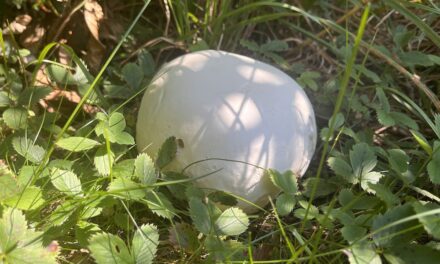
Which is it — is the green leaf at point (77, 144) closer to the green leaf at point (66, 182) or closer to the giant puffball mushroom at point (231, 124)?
the green leaf at point (66, 182)

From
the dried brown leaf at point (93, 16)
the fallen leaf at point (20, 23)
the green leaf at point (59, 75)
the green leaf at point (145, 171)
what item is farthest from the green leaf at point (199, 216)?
the fallen leaf at point (20, 23)

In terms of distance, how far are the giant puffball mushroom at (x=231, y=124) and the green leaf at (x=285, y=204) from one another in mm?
105

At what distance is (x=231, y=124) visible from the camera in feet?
4.76

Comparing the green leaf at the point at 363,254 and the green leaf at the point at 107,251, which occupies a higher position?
the green leaf at the point at 107,251

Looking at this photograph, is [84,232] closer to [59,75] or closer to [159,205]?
[159,205]

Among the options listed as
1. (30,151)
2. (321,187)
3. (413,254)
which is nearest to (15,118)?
(30,151)

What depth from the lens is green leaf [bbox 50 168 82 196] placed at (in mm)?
1270

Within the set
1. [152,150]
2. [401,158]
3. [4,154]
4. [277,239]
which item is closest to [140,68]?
[152,150]

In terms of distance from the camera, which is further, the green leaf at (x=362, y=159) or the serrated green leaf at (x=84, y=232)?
the green leaf at (x=362, y=159)

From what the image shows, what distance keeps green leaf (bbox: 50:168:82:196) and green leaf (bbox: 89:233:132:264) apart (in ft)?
0.52

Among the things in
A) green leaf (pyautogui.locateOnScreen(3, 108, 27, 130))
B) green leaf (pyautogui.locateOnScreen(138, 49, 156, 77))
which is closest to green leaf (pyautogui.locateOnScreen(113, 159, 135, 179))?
green leaf (pyautogui.locateOnScreen(3, 108, 27, 130))

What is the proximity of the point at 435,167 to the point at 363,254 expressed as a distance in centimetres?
40

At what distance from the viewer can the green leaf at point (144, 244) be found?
1155 millimetres

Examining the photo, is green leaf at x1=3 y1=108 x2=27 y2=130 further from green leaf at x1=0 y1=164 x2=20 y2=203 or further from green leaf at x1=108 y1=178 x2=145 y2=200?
green leaf at x1=108 y1=178 x2=145 y2=200
